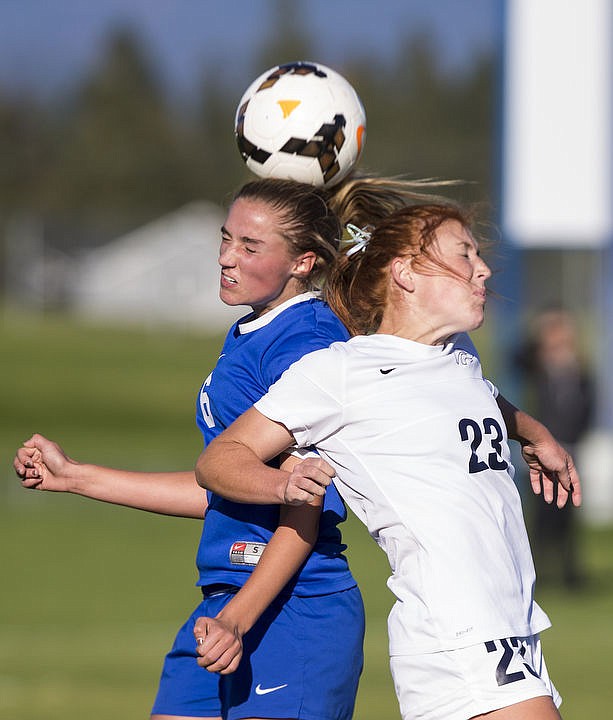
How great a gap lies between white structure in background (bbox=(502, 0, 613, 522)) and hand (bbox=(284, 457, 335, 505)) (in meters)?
11.5

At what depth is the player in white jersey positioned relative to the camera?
329cm

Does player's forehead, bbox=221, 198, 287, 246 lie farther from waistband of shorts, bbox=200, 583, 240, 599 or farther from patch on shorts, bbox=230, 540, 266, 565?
waistband of shorts, bbox=200, 583, 240, 599

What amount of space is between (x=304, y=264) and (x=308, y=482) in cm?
82

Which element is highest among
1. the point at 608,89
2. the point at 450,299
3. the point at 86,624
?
the point at 608,89

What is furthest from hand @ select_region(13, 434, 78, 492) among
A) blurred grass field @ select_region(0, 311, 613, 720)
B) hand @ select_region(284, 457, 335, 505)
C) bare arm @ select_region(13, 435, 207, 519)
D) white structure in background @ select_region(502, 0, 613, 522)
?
white structure in background @ select_region(502, 0, 613, 522)

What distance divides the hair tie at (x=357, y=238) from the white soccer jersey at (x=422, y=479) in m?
0.27

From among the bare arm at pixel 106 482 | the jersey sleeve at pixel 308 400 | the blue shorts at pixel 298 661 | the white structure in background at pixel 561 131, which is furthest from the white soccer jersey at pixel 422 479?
the white structure in background at pixel 561 131

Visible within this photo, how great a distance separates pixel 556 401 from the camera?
1226 cm

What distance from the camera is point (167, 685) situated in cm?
380

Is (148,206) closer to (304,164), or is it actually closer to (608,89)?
(608,89)

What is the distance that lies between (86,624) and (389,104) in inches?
2632

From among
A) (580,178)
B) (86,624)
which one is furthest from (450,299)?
(580,178)

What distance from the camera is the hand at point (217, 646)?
3.19 meters

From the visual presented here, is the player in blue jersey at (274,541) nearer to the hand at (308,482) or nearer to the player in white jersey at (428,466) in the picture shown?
the player in white jersey at (428,466)
